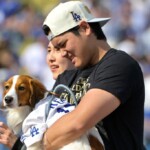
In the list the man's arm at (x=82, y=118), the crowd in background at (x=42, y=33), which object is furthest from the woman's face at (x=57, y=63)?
the crowd in background at (x=42, y=33)

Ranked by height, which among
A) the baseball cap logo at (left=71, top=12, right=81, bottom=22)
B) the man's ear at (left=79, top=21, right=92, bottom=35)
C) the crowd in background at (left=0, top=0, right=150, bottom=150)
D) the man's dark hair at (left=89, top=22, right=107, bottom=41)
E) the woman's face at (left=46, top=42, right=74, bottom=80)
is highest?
the baseball cap logo at (left=71, top=12, right=81, bottom=22)

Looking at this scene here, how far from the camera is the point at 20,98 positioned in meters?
2.16

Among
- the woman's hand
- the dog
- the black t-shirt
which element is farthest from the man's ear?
the woman's hand

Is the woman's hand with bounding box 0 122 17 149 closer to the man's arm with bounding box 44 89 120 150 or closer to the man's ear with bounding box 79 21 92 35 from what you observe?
the man's arm with bounding box 44 89 120 150

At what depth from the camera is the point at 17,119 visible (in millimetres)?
2113

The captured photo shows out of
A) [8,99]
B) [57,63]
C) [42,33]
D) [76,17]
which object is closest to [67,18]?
[76,17]

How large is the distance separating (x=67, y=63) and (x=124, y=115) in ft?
2.93

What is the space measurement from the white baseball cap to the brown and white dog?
318 millimetres

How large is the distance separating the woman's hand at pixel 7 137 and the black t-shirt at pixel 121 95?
0.25 m

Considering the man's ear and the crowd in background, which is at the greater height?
the man's ear

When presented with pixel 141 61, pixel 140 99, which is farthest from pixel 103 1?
pixel 140 99

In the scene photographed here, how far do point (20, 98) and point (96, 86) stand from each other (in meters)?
0.56

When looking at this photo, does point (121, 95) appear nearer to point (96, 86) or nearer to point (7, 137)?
point (96, 86)

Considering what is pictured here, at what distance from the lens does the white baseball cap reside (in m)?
1.81
